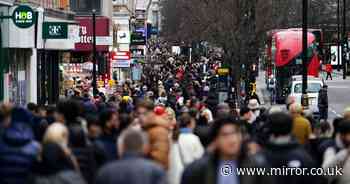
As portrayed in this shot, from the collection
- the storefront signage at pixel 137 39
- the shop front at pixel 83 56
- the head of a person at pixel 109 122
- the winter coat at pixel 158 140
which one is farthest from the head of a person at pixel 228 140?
the storefront signage at pixel 137 39

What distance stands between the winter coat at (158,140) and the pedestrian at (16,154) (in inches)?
51.0

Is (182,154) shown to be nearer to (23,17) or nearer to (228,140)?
(228,140)

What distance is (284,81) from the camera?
57.0 m

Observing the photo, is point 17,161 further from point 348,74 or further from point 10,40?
point 348,74

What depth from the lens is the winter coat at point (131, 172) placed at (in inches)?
365

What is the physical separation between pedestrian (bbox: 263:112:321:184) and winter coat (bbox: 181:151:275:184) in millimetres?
891

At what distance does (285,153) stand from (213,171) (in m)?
1.49

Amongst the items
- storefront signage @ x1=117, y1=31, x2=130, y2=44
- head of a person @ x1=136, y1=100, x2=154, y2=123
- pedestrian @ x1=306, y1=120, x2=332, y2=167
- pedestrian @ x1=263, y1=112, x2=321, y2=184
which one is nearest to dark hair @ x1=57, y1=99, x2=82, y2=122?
head of a person @ x1=136, y1=100, x2=154, y2=123

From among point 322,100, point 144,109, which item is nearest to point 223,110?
point 144,109

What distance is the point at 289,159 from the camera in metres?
10.7

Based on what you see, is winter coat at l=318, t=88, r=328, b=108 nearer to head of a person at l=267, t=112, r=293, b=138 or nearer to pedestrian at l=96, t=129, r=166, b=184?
head of a person at l=267, t=112, r=293, b=138

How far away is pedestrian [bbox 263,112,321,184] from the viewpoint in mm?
10719

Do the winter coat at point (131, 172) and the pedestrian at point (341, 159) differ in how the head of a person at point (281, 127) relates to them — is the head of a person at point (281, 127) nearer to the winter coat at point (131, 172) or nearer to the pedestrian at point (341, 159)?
the pedestrian at point (341, 159)

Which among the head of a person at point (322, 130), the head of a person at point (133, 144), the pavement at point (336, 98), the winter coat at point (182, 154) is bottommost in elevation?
the pavement at point (336, 98)
